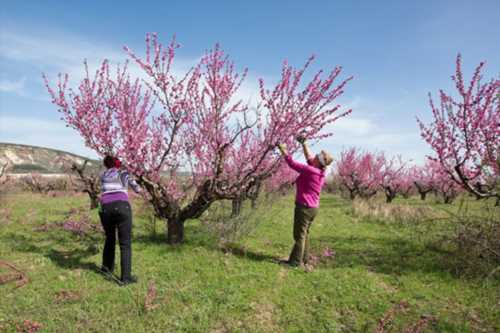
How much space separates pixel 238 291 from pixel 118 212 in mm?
2295

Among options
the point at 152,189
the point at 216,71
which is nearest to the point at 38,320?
the point at 152,189

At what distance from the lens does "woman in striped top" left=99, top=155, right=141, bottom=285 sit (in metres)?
4.40

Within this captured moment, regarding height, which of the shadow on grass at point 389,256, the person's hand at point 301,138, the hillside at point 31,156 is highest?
the hillside at point 31,156

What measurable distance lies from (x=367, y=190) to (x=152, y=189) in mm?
22154

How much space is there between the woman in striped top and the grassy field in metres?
0.38

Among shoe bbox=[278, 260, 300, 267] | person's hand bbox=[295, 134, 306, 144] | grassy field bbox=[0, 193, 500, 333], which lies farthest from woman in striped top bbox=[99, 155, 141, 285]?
person's hand bbox=[295, 134, 306, 144]

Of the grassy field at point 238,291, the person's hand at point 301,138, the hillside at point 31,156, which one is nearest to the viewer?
the grassy field at point 238,291

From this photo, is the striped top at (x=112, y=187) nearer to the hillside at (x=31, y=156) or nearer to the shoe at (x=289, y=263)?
the shoe at (x=289, y=263)

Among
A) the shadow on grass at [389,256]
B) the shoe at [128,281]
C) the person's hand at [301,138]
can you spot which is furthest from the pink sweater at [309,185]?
the shoe at [128,281]

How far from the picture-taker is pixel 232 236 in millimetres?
6977

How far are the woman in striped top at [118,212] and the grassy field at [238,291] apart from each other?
0.38 metres

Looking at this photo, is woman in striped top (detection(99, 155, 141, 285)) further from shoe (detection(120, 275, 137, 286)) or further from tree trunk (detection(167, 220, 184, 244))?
tree trunk (detection(167, 220, 184, 244))

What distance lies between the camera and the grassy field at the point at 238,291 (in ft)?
11.4

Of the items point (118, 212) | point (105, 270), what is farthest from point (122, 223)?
point (105, 270)
